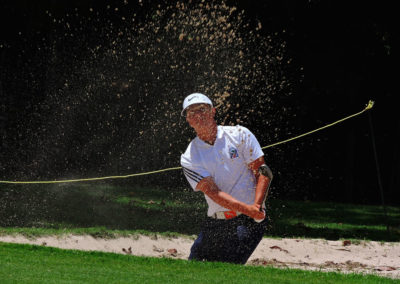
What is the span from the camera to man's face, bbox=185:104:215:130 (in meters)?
5.14

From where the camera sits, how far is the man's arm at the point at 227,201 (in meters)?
4.98

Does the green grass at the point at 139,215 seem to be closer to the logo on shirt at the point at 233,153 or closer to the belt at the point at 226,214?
the belt at the point at 226,214

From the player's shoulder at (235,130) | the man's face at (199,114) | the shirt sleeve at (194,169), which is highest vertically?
the man's face at (199,114)

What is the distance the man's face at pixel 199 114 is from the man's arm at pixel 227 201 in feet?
1.44

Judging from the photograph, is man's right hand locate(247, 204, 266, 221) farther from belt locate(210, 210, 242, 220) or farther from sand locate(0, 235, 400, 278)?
sand locate(0, 235, 400, 278)

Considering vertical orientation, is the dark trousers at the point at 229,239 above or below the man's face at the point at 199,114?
below

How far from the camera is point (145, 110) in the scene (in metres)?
12.6

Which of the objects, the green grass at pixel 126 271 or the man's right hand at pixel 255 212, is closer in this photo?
the green grass at pixel 126 271

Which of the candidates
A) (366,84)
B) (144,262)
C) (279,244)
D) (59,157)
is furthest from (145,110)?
(144,262)

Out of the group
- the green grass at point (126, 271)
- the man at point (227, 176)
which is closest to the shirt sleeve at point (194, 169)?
the man at point (227, 176)

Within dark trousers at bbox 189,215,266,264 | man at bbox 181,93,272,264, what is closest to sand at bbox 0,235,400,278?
dark trousers at bbox 189,215,266,264

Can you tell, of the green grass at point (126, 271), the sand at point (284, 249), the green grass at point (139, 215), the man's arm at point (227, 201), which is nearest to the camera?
the green grass at point (126, 271)

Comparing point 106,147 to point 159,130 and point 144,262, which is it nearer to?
point 159,130

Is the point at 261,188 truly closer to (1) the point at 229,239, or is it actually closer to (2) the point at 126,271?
(1) the point at 229,239
